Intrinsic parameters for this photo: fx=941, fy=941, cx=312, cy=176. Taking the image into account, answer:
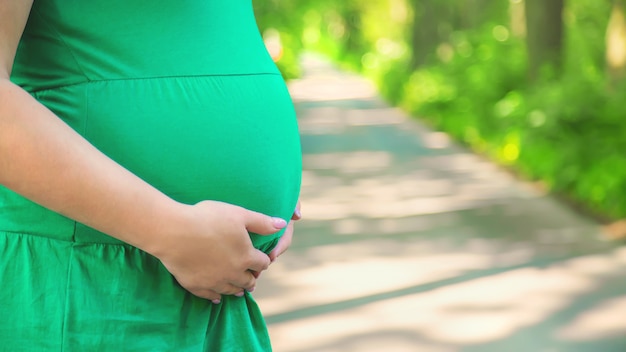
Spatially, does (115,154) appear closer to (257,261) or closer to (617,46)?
(257,261)

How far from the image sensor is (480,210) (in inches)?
352

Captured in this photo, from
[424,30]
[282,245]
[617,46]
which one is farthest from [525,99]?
[424,30]

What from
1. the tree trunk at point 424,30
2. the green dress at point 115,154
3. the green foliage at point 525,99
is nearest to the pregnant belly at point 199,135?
the green dress at point 115,154

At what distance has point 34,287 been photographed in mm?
1280

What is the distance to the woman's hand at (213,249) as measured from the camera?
1.20 metres

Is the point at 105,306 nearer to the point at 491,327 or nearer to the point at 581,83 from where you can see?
the point at 491,327

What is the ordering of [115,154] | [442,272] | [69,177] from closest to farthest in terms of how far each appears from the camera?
[69,177] < [115,154] < [442,272]

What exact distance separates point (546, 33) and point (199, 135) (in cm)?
1236

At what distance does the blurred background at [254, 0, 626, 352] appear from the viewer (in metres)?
5.37

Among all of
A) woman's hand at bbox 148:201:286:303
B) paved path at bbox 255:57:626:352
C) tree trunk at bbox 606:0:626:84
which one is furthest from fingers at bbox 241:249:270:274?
tree trunk at bbox 606:0:626:84

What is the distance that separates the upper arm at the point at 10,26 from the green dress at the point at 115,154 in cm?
10

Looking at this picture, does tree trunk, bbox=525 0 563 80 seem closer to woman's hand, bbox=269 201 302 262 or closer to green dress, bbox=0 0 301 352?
woman's hand, bbox=269 201 302 262

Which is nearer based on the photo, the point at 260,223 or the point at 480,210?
the point at 260,223

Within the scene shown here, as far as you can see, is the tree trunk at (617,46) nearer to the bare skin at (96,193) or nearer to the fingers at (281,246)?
the fingers at (281,246)
